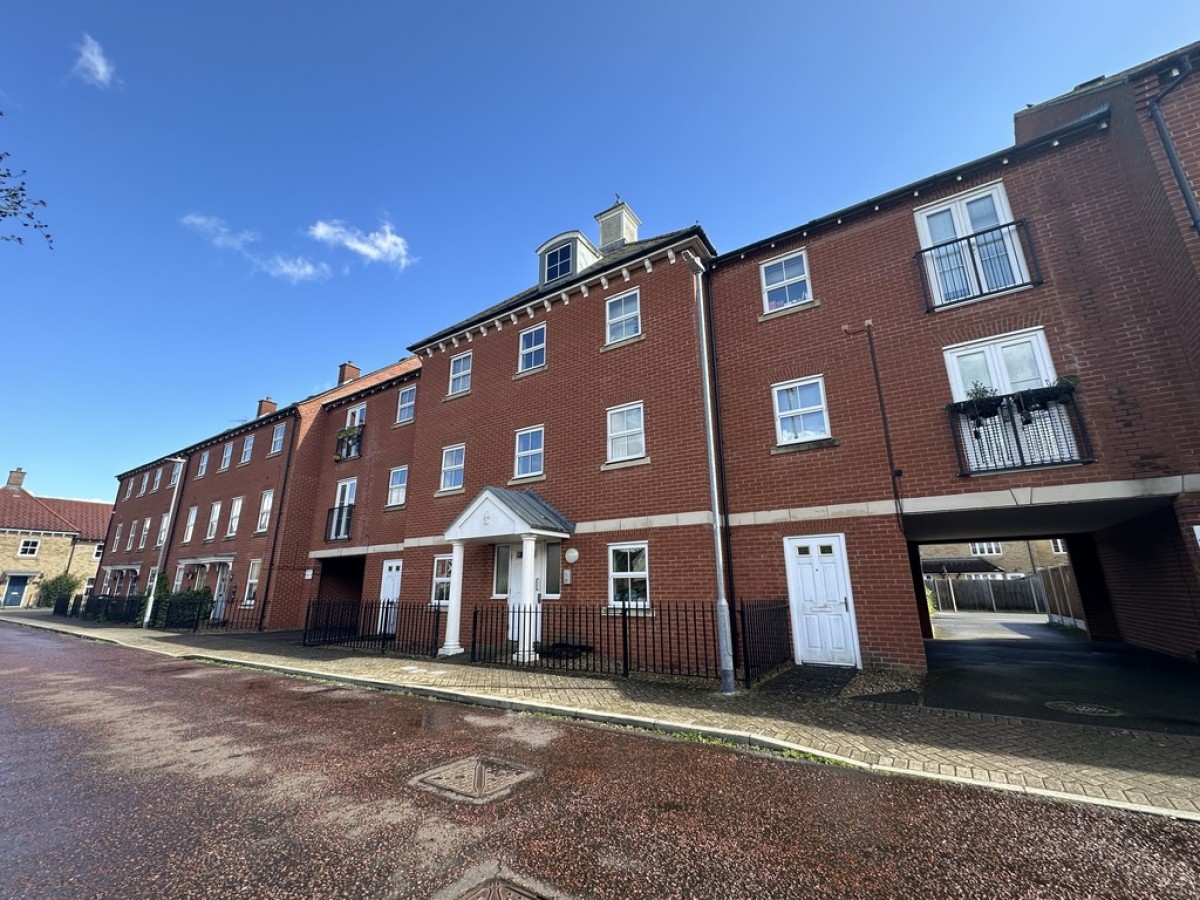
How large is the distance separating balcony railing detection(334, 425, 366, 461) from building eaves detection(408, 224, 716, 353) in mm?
5419

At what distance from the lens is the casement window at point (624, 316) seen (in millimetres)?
12664

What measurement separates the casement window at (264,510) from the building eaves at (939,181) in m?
21.3

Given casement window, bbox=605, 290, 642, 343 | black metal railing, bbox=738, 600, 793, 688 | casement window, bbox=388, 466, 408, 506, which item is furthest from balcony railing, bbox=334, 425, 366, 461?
black metal railing, bbox=738, 600, 793, 688

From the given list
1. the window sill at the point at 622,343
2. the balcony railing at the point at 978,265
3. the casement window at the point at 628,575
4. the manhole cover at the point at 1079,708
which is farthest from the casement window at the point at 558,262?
the manhole cover at the point at 1079,708

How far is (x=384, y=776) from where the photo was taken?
4836mm

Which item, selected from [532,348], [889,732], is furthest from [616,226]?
[889,732]

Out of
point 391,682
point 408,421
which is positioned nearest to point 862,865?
point 391,682

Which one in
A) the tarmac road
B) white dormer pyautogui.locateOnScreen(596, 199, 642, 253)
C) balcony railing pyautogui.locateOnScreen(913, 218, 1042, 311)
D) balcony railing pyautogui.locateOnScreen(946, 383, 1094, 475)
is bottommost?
the tarmac road

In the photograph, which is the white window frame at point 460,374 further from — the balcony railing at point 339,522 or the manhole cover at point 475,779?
the manhole cover at point 475,779

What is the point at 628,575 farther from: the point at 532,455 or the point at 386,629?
the point at 386,629

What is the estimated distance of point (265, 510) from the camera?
869 inches

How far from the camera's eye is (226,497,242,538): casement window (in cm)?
2345

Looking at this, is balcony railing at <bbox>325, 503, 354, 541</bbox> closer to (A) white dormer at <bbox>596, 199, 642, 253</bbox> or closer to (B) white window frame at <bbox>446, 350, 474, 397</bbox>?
(B) white window frame at <bbox>446, 350, 474, 397</bbox>

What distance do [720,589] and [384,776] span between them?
527cm
